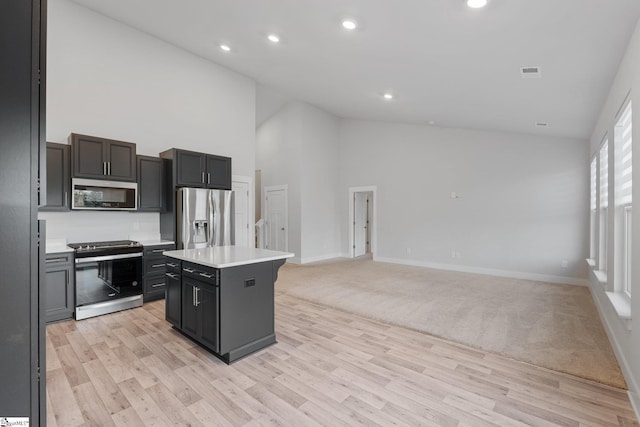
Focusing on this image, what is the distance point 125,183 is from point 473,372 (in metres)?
4.63

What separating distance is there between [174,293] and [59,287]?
1561 mm

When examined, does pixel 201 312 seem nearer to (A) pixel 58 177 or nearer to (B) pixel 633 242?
(A) pixel 58 177

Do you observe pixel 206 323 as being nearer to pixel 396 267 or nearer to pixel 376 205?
pixel 396 267

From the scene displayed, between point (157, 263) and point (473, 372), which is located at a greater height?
point (157, 263)

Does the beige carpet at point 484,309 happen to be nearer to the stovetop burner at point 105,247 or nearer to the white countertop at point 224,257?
the white countertop at point 224,257

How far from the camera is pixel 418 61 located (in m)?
3.38

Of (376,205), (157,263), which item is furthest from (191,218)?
(376,205)

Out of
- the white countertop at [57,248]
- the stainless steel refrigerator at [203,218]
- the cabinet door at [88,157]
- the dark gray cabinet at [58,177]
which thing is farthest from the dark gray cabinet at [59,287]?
the stainless steel refrigerator at [203,218]

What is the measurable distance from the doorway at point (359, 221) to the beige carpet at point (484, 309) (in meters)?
1.87

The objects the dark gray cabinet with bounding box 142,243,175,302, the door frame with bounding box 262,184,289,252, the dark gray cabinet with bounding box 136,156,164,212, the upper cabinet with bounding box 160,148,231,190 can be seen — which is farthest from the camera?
the door frame with bounding box 262,184,289,252

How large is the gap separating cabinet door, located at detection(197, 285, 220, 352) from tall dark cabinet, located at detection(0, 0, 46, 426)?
134cm

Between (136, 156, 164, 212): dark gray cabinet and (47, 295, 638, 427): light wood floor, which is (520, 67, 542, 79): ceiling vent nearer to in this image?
(47, 295, 638, 427): light wood floor

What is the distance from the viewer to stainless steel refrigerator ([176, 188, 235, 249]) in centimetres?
441

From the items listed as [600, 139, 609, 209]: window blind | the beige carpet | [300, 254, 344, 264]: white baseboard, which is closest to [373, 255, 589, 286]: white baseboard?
the beige carpet
